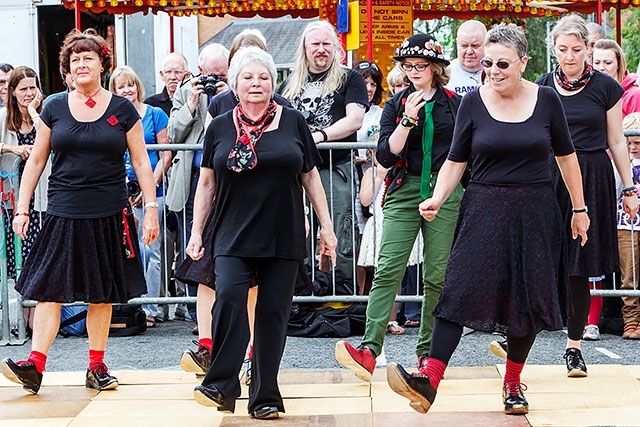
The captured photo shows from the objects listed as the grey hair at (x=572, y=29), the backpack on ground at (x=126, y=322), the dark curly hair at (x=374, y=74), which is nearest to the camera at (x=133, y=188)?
the backpack on ground at (x=126, y=322)

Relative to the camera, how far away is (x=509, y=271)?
18.0 feet

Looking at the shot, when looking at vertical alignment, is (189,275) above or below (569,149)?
below

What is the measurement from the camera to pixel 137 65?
69.0ft

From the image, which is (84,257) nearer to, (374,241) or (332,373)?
(332,373)

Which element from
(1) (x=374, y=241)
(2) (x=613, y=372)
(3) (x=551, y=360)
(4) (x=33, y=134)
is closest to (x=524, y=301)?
(2) (x=613, y=372)

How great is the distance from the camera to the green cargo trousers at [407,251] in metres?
6.38

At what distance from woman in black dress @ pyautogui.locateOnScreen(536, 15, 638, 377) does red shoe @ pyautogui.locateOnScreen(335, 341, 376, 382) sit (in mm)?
1245

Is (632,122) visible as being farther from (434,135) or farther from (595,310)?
(434,135)

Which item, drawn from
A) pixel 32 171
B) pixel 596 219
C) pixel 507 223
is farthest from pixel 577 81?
pixel 32 171

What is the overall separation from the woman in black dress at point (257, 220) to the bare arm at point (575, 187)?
4.44 ft

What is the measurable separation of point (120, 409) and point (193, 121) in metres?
3.12

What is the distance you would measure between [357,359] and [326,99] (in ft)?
6.84

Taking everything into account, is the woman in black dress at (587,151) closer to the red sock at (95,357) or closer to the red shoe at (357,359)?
the red shoe at (357,359)

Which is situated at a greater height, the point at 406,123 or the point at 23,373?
the point at 406,123
